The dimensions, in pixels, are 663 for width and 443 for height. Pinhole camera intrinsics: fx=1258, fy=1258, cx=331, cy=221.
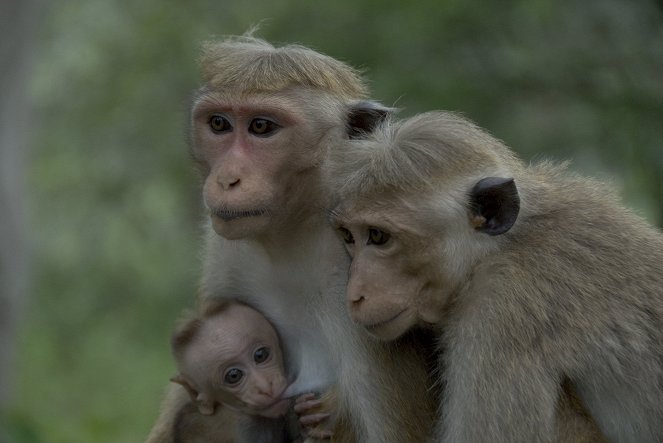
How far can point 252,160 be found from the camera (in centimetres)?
620

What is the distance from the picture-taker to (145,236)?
54.4 feet

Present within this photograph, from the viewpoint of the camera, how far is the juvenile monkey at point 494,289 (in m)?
5.67

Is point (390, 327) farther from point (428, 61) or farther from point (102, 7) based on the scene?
point (102, 7)

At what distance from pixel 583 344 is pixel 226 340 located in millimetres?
1993

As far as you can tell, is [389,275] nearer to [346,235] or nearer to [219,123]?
[346,235]

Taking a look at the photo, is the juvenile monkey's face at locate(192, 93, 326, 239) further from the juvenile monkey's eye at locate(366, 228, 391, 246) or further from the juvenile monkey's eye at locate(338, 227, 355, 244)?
the juvenile monkey's eye at locate(366, 228, 391, 246)

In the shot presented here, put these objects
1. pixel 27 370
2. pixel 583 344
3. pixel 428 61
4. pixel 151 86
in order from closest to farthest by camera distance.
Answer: pixel 583 344
pixel 428 61
pixel 151 86
pixel 27 370

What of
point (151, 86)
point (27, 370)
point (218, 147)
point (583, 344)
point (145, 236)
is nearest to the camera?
point (583, 344)

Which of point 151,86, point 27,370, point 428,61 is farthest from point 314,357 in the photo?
point 27,370

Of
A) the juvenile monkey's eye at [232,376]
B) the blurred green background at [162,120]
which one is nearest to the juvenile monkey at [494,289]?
the juvenile monkey's eye at [232,376]

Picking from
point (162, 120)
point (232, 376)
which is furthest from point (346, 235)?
point (162, 120)

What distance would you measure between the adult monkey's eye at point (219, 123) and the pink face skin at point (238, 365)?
41.3 inches

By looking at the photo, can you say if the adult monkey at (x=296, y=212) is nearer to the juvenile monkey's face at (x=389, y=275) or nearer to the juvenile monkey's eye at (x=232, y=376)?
the juvenile monkey's eye at (x=232, y=376)

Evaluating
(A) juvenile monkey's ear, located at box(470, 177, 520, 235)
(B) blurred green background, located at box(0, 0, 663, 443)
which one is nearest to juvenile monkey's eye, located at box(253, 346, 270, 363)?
(B) blurred green background, located at box(0, 0, 663, 443)
